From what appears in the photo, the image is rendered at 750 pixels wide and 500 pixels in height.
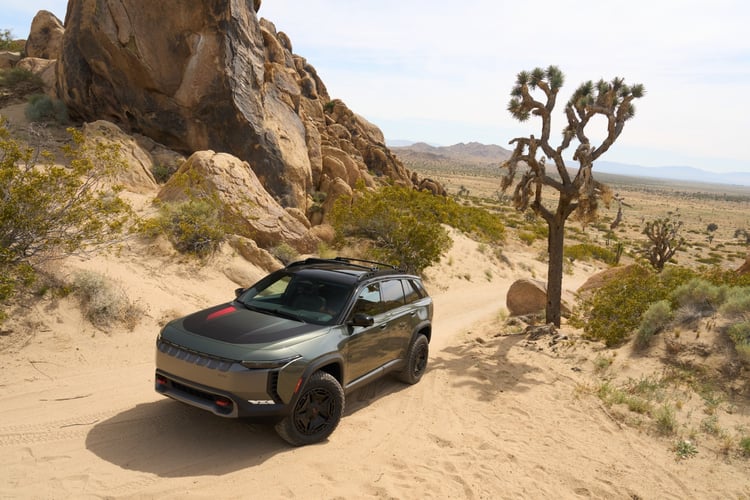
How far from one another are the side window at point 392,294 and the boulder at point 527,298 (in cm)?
821

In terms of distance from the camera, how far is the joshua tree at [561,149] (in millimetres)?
11555

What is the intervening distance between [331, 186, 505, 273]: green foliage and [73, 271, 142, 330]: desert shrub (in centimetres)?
1010

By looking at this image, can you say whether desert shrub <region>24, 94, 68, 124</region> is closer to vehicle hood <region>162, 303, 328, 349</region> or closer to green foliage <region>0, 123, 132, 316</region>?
green foliage <region>0, 123, 132, 316</region>

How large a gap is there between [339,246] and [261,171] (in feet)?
16.0

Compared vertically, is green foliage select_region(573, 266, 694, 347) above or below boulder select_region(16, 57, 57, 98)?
below

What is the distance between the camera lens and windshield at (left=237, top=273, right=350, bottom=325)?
6188mm

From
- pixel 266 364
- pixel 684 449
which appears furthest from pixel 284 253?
pixel 684 449

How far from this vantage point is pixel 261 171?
801 inches

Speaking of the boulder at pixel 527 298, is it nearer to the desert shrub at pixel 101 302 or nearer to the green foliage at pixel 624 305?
the green foliage at pixel 624 305

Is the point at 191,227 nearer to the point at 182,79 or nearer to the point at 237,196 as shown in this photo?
the point at 237,196

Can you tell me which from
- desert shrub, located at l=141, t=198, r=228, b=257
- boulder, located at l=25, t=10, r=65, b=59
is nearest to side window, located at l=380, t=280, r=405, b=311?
desert shrub, located at l=141, t=198, r=228, b=257

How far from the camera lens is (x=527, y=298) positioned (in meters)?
14.7

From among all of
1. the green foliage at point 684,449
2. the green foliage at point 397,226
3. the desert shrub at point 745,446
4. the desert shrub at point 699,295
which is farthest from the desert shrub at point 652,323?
the green foliage at point 397,226

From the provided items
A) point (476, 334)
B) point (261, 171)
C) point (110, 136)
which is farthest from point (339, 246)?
point (110, 136)
